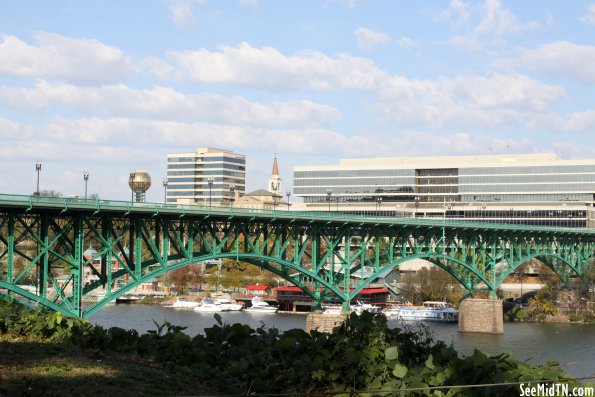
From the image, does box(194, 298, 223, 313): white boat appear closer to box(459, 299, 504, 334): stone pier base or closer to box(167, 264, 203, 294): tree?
box(167, 264, 203, 294): tree

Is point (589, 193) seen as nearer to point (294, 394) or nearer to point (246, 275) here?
point (246, 275)

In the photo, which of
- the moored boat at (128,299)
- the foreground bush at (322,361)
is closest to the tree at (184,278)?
the moored boat at (128,299)

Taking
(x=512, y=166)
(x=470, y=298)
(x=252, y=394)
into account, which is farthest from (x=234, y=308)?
(x=252, y=394)

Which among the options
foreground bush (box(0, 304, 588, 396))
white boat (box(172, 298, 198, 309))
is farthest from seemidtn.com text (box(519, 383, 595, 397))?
white boat (box(172, 298, 198, 309))

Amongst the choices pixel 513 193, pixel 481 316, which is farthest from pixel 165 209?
pixel 513 193

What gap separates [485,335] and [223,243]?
43.1 metres

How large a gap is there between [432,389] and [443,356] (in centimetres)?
156

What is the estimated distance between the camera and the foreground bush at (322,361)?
59.4ft

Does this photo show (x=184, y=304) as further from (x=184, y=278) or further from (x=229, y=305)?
(x=184, y=278)

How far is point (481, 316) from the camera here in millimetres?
105312

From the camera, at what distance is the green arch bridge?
5844 centimetres

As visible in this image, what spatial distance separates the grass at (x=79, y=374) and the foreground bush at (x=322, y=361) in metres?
0.64

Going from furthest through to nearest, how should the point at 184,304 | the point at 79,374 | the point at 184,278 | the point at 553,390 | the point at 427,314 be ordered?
the point at 184,278 → the point at 184,304 → the point at 427,314 → the point at 79,374 → the point at 553,390

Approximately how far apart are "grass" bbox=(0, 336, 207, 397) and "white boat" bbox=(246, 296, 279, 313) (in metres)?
108
